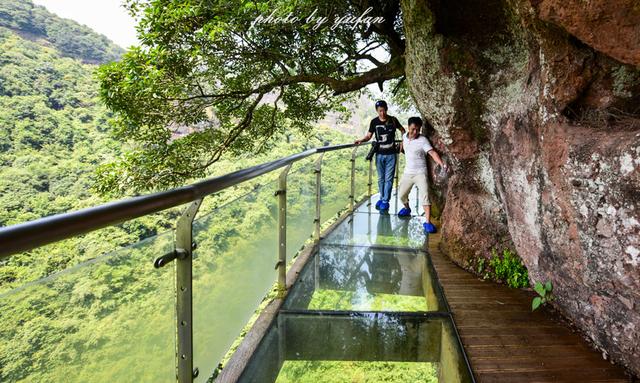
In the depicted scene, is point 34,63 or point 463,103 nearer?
point 463,103

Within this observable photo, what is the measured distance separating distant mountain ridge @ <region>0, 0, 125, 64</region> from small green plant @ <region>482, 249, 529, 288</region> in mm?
54406

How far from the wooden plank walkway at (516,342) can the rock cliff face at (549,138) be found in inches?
5.8

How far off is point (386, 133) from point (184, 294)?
14.3 ft

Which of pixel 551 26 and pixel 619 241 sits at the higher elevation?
pixel 551 26

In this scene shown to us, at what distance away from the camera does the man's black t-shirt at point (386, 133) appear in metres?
5.21

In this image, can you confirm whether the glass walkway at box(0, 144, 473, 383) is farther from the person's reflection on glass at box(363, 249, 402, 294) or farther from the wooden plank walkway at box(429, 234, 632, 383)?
the wooden plank walkway at box(429, 234, 632, 383)

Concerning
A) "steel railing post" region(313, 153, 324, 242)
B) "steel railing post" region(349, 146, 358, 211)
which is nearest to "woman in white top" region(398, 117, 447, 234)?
"steel railing post" region(349, 146, 358, 211)

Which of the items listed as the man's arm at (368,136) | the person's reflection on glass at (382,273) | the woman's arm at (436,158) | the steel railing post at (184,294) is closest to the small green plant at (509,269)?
the person's reflection on glass at (382,273)

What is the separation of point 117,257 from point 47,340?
223mm

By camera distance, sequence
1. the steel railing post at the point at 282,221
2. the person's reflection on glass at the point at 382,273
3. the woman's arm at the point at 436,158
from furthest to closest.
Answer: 1. the woman's arm at the point at 436,158
2. the person's reflection on glass at the point at 382,273
3. the steel railing post at the point at 282,221

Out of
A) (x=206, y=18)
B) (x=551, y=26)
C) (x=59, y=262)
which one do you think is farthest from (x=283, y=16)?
(x=59, y=262)

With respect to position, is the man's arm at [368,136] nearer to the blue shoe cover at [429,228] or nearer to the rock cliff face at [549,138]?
the rock cliff face at [549,138]

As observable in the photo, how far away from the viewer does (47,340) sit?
77cm

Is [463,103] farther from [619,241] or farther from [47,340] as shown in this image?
[47,340]
